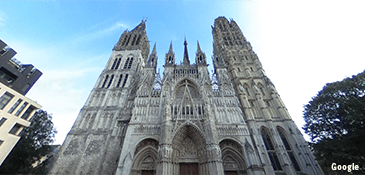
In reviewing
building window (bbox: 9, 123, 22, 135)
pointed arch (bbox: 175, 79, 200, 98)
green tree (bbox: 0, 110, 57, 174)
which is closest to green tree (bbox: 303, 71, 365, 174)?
pointed arch (bbox: 175, 79, 200, 98)

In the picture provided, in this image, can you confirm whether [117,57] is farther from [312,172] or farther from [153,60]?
[312,172]

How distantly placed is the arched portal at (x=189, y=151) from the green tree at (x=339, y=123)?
10.9 metres

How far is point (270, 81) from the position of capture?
2317 cm

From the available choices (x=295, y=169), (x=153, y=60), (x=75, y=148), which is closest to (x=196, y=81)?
(x=153, y=60)

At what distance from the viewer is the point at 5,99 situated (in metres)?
14.6

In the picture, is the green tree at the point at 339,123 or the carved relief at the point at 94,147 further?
the carved relief at the point at 94,147

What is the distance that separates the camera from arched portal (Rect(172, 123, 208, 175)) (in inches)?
619

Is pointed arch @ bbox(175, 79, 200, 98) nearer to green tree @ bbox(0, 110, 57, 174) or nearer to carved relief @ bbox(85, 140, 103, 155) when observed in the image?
carved relief @ bbox(85, 140, 103, 155)

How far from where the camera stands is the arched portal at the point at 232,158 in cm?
1573

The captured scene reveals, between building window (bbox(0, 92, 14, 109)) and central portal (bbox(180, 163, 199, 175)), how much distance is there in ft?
65.9

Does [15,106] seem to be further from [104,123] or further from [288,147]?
[288,147]

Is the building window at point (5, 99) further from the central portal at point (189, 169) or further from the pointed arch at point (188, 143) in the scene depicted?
the central portal at point (189, 169)

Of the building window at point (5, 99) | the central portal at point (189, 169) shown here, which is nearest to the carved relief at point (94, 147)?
the building window at point (5, 99)

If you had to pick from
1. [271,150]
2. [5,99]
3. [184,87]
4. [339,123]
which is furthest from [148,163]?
[339,123]
